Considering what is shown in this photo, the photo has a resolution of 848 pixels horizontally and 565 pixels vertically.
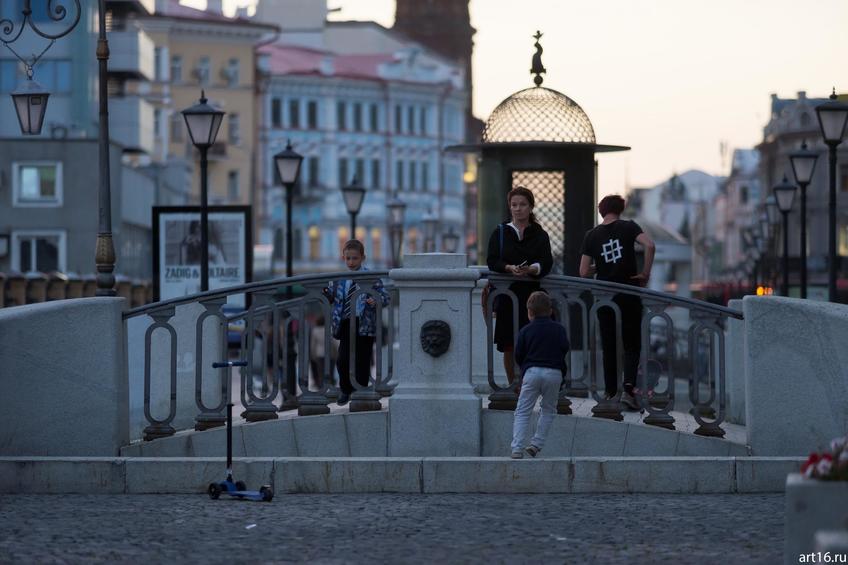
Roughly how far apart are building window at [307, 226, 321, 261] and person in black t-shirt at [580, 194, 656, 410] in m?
111

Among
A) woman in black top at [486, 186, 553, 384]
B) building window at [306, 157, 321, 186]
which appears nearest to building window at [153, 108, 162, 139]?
building window at [306, 157, 321, 186]

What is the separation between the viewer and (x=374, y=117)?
13488cm

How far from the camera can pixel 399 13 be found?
6432 inches

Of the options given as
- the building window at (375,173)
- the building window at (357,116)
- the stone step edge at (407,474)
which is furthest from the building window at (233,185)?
the stone step edge at (407,474)

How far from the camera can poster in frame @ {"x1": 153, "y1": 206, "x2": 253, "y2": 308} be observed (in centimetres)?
2772

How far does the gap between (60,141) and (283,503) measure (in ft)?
184

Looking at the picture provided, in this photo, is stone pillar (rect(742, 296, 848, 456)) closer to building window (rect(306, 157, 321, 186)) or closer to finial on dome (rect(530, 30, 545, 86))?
finial on dome (rect(530, 30, 545, 86))

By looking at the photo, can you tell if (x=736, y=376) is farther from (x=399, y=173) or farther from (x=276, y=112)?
(x=399, y=173)

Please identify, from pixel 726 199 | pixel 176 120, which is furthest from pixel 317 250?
pixel 726 199

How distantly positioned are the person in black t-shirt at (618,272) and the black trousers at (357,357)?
185 cm

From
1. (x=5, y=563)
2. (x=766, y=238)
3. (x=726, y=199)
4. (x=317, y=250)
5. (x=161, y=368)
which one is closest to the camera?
(x=5, y=563)

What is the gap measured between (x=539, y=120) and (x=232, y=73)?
100 metres

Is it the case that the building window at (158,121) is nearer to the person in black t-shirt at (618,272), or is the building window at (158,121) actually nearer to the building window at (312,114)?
the building window at (312,114)

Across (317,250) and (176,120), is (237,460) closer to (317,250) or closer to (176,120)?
(176,120)
